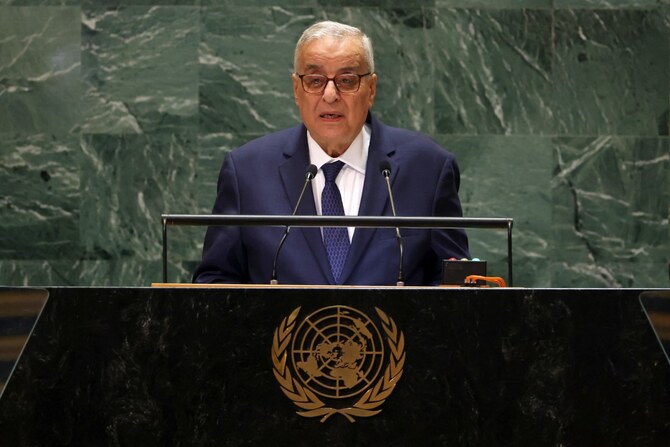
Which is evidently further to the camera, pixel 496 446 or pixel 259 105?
pixel 259 105

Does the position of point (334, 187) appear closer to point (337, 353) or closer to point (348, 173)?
point (348, 173)

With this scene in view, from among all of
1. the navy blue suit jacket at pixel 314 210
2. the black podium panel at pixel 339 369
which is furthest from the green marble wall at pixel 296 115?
the black podium panel at pixel 339 369

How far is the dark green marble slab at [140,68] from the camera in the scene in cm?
622

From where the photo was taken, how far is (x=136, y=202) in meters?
6.23

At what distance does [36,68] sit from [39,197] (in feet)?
2.20

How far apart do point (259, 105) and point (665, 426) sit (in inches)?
155

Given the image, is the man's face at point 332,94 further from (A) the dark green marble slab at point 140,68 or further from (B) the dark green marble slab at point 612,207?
(B) the dark green marble slab at point 612,207

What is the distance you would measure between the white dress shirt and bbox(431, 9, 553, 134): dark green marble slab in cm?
207

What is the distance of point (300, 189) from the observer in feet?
13.7

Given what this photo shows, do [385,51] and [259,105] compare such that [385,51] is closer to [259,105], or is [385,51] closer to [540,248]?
[259,105]

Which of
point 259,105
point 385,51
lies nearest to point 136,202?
point 259,105

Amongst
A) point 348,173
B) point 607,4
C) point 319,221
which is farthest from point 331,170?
point 607,4

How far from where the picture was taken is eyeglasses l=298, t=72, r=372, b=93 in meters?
4.18

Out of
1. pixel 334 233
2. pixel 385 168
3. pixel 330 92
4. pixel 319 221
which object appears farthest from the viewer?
pixel 330 92
